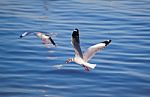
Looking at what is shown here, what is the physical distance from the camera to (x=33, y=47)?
14.4 meters

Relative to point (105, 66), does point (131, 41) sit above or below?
above

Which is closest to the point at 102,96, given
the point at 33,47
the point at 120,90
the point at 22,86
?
the point at 120,90

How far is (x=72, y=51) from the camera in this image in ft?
45.8

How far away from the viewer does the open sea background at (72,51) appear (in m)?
11.3

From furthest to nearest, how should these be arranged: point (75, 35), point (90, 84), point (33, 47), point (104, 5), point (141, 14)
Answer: point (104, 5), point (141, 14), point (33, 47), point (90, 84), point (75, 35)

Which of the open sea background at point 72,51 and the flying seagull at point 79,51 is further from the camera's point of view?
the open sea background at point 72,51

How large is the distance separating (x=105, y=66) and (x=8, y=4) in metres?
9.32

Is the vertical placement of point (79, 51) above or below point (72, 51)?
below

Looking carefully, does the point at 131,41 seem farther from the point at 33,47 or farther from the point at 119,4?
the point at 119,4

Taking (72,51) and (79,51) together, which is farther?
(72,51)

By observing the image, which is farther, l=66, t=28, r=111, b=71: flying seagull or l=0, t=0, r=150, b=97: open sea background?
l=0, t=0, r=150, b=97: open sea background

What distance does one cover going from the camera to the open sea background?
11.3 metres

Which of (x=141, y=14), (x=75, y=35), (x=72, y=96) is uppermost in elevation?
(x=141, y=14)

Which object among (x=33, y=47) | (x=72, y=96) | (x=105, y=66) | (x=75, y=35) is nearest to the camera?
(x=75, y=35)
